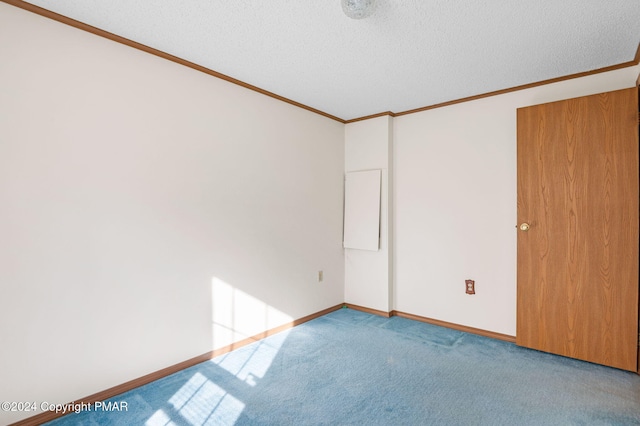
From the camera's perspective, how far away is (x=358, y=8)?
6.17 ft

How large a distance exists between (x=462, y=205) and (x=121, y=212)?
304 cm

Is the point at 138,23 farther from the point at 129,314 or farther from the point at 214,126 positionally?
the point at 129,314

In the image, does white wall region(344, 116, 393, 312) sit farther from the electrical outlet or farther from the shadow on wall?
the shadow on wall

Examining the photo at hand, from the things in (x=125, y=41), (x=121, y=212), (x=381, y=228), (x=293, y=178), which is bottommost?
(x=381, y=228)

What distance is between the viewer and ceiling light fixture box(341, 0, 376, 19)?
72.8 inches

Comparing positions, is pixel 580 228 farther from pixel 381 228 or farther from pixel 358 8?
pixel 358 8

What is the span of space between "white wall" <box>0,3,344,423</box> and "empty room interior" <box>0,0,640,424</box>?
13 mm

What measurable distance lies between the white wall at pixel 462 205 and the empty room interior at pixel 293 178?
0.02 metres

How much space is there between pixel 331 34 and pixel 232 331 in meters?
2.48

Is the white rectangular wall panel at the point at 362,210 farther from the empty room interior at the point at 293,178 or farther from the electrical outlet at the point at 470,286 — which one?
the electrical outlet at the point at 470,286

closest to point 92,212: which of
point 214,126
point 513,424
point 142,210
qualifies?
point 142,210

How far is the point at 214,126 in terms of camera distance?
9.24 feet

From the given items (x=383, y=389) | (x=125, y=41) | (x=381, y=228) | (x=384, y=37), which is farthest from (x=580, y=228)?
(x=125, y=41)

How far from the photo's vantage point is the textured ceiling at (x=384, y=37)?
6.35 feet
